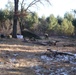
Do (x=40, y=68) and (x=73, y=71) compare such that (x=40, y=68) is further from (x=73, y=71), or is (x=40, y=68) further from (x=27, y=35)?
(x=27, y=35)

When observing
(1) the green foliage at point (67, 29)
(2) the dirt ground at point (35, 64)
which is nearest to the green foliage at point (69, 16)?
(1) the green foliage at point (67, 29)

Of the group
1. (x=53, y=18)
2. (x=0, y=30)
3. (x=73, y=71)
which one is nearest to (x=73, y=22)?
(x=53, y=18)

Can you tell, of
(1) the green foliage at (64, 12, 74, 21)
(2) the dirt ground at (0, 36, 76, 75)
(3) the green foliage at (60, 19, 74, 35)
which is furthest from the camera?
(1) the green foliage at (64, 12, 74, 21)

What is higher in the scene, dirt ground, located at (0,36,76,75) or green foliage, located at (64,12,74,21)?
green foliage, located at (64,12,74,21)

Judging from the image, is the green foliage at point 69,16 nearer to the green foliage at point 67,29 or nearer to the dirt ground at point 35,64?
the green foliage at point 67,29

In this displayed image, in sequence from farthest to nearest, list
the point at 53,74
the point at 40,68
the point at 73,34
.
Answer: the point at 73,34 < the point at 40,68 < the point at 53,74

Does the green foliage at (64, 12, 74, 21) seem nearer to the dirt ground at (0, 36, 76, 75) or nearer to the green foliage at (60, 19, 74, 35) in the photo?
the green foliage at (60, 19, 74, 35)

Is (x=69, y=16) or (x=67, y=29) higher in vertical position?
(x=69, y=16)

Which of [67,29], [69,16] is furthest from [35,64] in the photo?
[69,16]

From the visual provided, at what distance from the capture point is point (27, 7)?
103 feet

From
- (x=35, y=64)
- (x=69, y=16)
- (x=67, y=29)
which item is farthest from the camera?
(x=69, y=16)

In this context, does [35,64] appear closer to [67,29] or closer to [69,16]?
[67,29]

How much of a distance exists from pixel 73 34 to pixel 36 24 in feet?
22.1

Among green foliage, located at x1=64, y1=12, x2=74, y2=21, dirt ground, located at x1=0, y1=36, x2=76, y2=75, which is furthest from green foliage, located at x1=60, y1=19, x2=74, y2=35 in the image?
dirt ground, located at x1=0, y1=36, x2=76, y2=75
